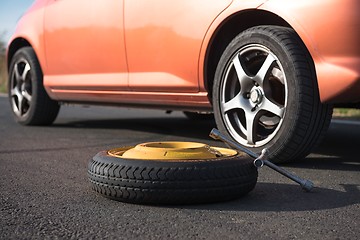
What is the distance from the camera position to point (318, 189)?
107 inches

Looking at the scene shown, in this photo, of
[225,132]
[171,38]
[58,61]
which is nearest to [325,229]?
[225,132]

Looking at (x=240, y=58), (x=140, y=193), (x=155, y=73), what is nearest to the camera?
(x=140, y=193)

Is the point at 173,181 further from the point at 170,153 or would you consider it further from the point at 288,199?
the point at 288,199

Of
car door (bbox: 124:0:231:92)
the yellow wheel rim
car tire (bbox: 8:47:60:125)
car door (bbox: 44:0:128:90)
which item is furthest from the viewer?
car tire (bbox: 8:47:60:125)

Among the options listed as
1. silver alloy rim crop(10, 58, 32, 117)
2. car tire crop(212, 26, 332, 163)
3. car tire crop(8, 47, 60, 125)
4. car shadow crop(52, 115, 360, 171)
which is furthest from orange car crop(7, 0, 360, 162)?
silver alloy rim crop(10, 58, 32, 117)

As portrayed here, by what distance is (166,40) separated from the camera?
13.0 ft

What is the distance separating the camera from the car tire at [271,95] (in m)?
3.21

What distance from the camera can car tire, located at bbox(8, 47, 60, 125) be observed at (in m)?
5.77

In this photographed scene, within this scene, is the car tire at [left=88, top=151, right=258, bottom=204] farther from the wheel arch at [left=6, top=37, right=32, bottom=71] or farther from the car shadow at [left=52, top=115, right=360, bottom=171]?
the wheel arch at [left=6, top=37, right=32, bottom=71]

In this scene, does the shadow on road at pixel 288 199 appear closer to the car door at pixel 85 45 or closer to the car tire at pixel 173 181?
the car tire at pixel 173 181

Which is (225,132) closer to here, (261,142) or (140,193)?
(261,142)

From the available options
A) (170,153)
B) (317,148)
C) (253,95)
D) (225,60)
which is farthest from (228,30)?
(170,153)

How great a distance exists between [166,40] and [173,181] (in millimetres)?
1867

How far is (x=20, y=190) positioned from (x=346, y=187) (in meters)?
1.67
